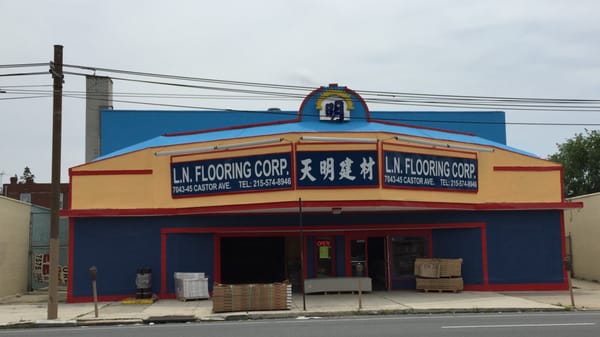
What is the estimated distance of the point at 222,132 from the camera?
77.8 feet

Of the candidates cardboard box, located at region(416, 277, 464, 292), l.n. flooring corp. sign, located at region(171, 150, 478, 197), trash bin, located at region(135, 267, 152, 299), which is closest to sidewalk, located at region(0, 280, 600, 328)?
cardboard box, located at region(416, 277, 464, 292)

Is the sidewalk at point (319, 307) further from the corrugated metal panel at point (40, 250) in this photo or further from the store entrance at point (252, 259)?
the corrugated metal panel at point (40, 250)

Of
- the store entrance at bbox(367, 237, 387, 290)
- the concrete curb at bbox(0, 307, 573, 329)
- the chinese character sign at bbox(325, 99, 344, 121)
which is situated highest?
the chinese character sign at bbox(325, 99, 344, 121)

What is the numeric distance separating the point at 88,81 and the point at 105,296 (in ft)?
49.8

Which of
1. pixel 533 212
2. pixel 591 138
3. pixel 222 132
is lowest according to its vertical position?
pixel 533 212

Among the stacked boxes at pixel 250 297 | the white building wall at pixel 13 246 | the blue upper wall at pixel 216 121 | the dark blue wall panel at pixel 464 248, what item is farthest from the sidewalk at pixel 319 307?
the blue upper wall at pixel 216 121

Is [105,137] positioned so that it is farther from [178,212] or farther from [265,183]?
[265,183]

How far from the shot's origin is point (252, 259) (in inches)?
947

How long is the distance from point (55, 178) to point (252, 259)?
851 centimetres

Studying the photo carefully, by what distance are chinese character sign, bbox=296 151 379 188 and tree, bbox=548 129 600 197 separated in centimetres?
3380

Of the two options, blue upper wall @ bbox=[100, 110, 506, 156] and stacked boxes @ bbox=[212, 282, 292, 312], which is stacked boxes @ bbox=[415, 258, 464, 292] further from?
blue upper wall @ bbox=[100, 110, 506, 156]

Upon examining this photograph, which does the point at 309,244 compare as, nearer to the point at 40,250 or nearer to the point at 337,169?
the point at 337,169

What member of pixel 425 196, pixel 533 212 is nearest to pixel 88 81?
pixel 425 196

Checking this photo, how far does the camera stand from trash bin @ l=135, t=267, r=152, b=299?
71.0ft
